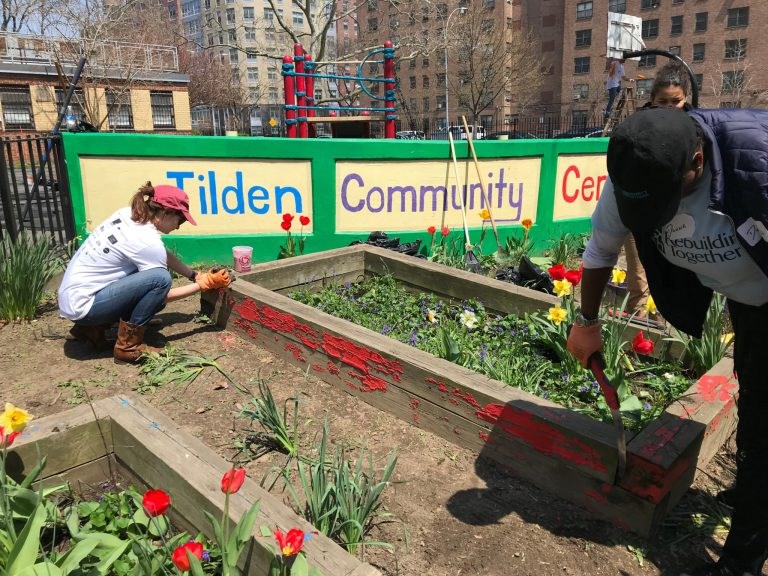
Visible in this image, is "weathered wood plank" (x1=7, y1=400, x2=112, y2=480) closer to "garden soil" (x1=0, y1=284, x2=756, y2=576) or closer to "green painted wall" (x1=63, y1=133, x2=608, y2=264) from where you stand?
"garden soil" (x1=0, y1=284, x2=756, y2=576)

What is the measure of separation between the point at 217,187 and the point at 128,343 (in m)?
2.40

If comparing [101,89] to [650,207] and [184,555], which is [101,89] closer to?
[184,555]

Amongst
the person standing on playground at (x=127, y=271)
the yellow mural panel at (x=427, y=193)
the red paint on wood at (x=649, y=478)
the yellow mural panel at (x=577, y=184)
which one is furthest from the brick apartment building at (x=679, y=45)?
the red paint on wood at (x=649, y=478)

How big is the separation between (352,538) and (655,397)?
186cm

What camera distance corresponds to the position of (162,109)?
35.2 m

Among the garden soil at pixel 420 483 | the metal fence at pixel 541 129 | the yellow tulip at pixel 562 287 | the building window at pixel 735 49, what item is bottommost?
the garden soil at pixel 420 483

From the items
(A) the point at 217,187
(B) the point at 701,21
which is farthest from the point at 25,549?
(B) the point at 701,21

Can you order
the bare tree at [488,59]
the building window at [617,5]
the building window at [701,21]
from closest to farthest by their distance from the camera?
the bare tree at [488,59] < the building window at [701,21] < the building window at [617,5]

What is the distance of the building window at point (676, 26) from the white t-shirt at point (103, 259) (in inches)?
2375

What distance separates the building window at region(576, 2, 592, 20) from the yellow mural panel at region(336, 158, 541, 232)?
59633 mm

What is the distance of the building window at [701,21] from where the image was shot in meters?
50.7

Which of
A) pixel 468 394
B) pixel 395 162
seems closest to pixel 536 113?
pixel 395 162

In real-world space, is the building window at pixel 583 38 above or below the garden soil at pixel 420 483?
above

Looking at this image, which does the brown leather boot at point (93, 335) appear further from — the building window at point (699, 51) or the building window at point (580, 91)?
the building window at point (580, 91)
